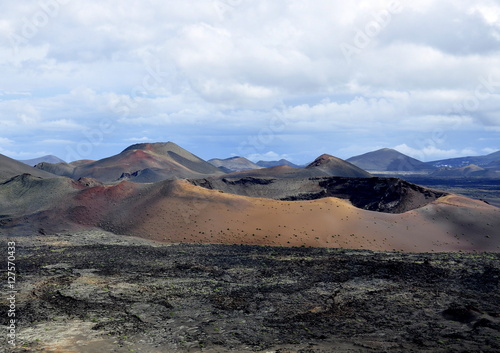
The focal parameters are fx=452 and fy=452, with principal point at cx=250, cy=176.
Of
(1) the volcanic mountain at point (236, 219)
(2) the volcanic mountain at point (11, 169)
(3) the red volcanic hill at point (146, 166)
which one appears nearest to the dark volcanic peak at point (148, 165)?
(3) the red volcanic hill at point (146, 166)

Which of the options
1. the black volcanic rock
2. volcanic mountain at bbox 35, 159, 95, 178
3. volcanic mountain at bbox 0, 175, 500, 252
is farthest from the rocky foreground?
volcanic mountain at bbox 35, 159, 95, 178

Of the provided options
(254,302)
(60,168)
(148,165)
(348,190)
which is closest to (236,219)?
(254,302)

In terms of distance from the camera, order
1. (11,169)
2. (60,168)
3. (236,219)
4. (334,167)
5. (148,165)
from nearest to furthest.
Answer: (236,219) → (11,169) → (334,167) → (148,165) → (60,168)

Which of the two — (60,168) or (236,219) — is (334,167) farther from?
(60,168)

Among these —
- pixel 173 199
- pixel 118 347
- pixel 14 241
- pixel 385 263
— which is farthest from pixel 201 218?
pixel 118 347

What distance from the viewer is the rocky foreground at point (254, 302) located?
14562 mm

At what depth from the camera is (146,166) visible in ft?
411

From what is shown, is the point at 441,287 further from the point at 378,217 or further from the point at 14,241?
the point at 14,241

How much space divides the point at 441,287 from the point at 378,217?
23867 mm

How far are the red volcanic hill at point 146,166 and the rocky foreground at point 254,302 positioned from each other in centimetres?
8679

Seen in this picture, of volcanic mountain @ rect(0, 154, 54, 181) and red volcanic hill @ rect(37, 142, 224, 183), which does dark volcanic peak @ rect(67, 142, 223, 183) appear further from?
volcanic mountain @ rect(0, 154, 54, 181)

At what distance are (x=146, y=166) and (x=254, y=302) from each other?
110 metres

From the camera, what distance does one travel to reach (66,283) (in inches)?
853

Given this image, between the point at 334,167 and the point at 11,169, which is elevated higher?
the point at 11,169
